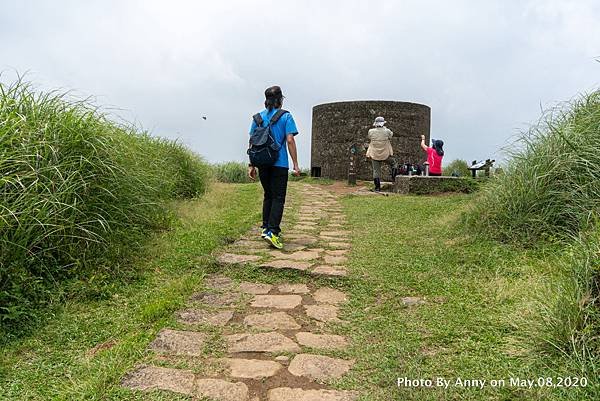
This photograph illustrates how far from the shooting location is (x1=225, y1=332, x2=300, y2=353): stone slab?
278cm

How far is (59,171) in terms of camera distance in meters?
3.79

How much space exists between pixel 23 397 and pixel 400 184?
843cm

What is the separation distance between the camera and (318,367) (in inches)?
101

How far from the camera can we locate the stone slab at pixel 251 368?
2480 millimetres

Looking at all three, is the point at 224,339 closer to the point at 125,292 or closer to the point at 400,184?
the point at 125,292

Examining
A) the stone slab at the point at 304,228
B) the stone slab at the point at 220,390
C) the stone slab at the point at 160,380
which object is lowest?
the stone slab at the point at 220,390

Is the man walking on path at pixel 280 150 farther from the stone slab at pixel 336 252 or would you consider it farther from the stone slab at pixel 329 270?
the stone slab at pixel 329 270

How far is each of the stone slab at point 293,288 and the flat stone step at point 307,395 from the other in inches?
55.0

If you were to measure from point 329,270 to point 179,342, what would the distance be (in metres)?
1.61

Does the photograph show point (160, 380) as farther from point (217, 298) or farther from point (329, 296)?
point (329, 296)

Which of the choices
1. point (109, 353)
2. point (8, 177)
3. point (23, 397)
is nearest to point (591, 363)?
point (109, 353)

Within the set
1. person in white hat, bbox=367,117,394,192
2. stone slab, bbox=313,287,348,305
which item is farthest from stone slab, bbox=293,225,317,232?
person in white hat, bbox=367,117,394,192

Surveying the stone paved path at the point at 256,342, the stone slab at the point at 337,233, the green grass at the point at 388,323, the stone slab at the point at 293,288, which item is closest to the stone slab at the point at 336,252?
the green grass at the point at 388,323

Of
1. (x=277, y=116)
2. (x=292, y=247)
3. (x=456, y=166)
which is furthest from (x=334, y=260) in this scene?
(x=456, y=166)
